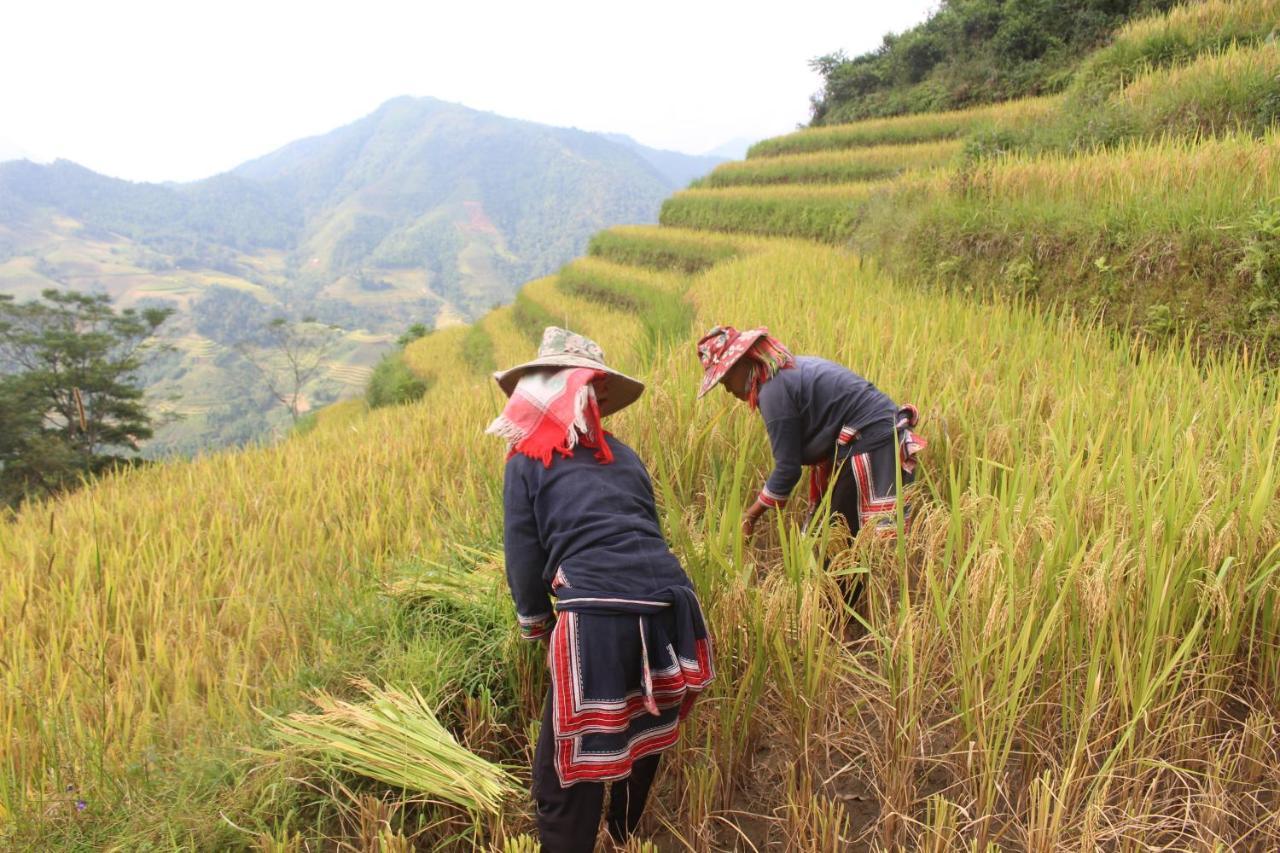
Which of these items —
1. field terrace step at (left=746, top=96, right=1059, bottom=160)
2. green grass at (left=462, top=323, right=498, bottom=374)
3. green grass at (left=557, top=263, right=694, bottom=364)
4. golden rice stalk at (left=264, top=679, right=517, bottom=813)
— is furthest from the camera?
green grass at (left=462, top=323, right=498, bottom=374)

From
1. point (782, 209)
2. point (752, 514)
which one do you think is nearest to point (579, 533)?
point (752, 514)

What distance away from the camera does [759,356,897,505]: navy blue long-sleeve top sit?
2.11 m

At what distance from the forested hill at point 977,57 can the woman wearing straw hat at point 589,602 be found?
14.5 metres

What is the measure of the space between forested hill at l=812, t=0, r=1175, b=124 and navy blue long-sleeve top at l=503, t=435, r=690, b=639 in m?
14.5

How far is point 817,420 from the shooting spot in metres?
2.19

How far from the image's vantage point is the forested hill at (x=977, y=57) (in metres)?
12.2

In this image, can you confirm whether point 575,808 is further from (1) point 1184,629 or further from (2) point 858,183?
(2) point 858,183

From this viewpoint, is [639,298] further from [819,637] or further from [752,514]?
[819,637]

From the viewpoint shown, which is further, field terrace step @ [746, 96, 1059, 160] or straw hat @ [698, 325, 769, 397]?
field terrace step @ [746, 96, 1059, 160]

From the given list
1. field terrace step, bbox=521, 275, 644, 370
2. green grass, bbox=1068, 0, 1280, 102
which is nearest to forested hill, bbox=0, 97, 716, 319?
field terrace step, bbox=521, 275, 644, 370

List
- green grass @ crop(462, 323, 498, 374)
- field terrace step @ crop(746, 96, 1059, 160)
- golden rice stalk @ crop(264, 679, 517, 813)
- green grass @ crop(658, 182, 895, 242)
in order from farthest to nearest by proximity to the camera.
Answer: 1. green grass @ crop(462, 323, 498, 374)
2. field terrace step @ crop(746, 96, 1059, 160)
3. green grass @ crop(658, 182, 895, 242)
4. golden rice stalk @ crop(264, 679, 517, 813)

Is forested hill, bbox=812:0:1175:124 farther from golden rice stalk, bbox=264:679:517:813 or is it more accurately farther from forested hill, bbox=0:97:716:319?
forested hill, bbox=0:97:716:319

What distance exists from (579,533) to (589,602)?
15 centimetres

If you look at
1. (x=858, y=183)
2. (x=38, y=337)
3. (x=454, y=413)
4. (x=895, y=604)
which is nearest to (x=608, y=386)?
(x=895, y=604)
